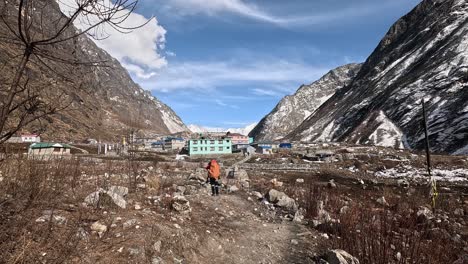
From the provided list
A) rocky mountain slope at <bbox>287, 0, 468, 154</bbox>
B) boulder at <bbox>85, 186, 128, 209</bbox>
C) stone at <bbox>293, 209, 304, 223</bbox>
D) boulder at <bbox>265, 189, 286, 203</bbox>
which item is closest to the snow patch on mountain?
rocky mountain slope at <bbox>287, 0, 468, 154</bbox>

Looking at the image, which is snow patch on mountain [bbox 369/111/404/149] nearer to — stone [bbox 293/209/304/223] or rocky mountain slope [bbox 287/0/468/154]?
rocky mountain slope [bbox 287/0/468/154]

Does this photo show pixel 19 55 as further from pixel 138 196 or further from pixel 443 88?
pixel 443 88

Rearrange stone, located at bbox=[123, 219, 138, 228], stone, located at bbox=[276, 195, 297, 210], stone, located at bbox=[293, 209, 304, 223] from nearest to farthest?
stone, located at bbox=[123, 219, 138, 228] → stone, located at bbox=[293, 209, 304, 223] → stone, located at bbox=[276, 195, 297, 210]

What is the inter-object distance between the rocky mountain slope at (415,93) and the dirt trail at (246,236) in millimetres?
71130

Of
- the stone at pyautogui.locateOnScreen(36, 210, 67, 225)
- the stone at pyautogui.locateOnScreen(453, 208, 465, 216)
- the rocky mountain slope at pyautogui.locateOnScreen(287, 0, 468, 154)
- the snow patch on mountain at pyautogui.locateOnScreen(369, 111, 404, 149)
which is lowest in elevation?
the stone at pyautogui.locateOnScreen(453, 208, 465, 216)

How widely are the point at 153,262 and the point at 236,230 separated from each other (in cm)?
312

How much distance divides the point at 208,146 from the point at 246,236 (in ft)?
262

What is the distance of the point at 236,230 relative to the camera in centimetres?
760

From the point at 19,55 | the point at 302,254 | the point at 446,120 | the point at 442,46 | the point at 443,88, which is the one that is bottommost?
the point at 302,254

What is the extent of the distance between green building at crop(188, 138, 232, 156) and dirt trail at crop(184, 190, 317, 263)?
73.8 meters

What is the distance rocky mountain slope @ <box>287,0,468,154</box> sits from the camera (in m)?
81.2

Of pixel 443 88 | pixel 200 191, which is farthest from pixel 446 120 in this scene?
pixel 200 191

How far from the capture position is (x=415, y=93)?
98.7 meters

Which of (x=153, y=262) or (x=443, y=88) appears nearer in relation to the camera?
(x=153, y=262)
